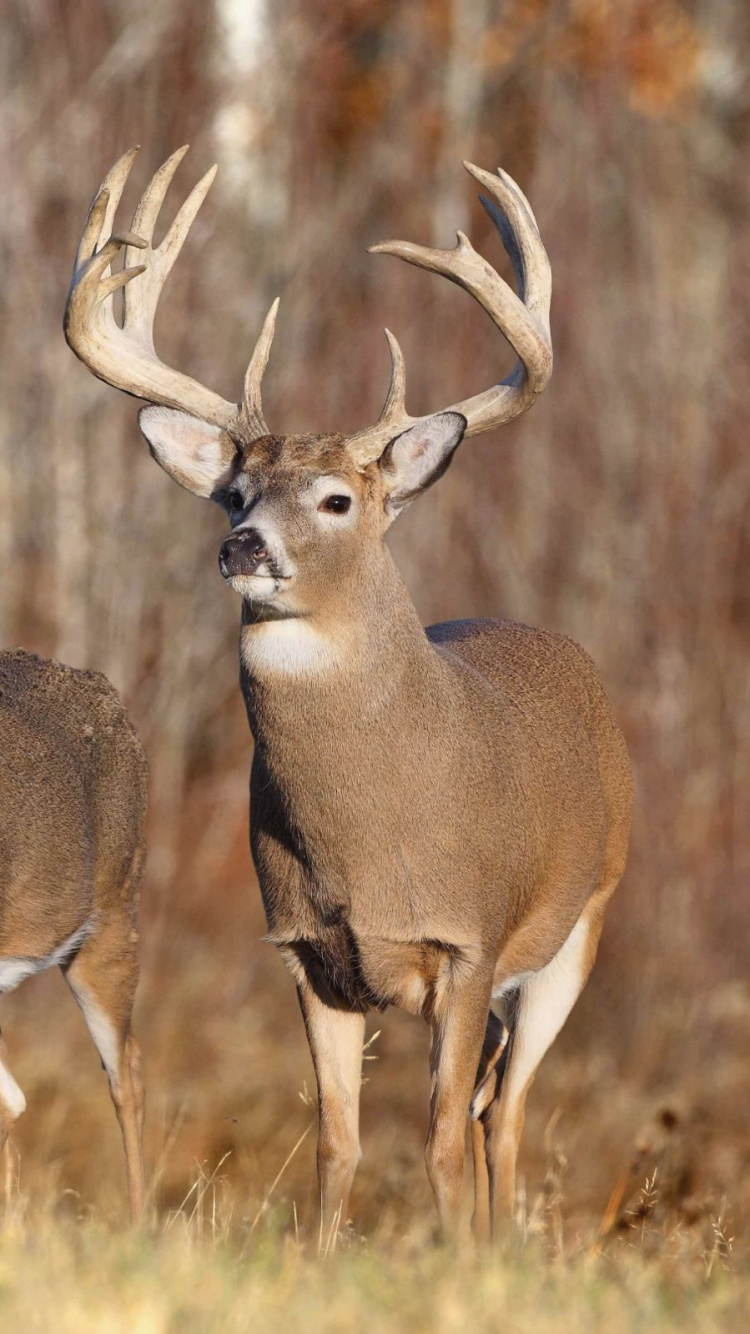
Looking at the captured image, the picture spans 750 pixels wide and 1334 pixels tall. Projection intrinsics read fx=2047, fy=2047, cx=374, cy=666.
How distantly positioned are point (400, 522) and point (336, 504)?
6467 mm

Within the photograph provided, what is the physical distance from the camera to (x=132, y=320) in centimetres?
628

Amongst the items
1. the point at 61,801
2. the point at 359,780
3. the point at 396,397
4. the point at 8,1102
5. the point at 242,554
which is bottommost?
the point at 8,1102

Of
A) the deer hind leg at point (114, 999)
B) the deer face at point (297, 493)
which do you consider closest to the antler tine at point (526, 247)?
the deer face at point (297, 493)

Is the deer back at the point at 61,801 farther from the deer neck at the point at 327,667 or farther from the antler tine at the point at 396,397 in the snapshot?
the antler tine at the point at 396,397

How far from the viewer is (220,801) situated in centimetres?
1150

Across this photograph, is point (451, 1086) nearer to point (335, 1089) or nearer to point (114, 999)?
point (335, 1089)

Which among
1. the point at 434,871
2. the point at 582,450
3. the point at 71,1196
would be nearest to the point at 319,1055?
the point at 434,871

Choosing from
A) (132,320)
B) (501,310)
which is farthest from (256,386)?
(501,310)

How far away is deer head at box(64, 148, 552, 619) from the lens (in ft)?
18.0

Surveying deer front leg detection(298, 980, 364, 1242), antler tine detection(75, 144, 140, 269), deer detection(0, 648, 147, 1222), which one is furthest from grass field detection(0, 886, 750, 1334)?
antler tine detection(75, 144, 140, 269)

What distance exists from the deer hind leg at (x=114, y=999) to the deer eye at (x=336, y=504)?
1.99 m

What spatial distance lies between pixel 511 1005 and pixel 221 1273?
312cm

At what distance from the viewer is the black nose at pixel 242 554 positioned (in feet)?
16.9

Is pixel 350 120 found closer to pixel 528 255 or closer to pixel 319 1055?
pixel 528 255
